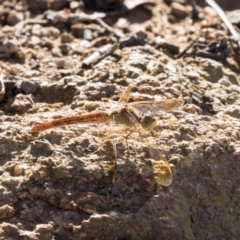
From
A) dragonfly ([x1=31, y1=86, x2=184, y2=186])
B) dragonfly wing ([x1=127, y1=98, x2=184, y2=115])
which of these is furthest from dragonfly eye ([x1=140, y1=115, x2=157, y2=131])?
dragonfly wing ([x1=127, y1=98, x2=184, y2=115])

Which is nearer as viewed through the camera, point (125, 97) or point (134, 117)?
point (134, 117)

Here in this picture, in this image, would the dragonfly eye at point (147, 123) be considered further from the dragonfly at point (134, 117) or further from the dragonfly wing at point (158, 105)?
the dragonfly wing at point (158, 105)

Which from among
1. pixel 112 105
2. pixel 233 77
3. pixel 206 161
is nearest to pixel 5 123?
pixel 112 105

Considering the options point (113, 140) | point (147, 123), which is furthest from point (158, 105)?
point (113, 140)

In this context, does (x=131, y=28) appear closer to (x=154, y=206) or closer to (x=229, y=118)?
(x=229, y=118)

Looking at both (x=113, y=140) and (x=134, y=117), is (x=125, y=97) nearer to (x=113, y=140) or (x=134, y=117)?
(x=134, y=117)

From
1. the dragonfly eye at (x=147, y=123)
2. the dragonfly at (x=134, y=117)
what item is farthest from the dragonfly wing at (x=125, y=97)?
the dragonfly eye at (x=147, y=123)

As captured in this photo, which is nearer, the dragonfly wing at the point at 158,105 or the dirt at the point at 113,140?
the dirt at the point at 113,140
